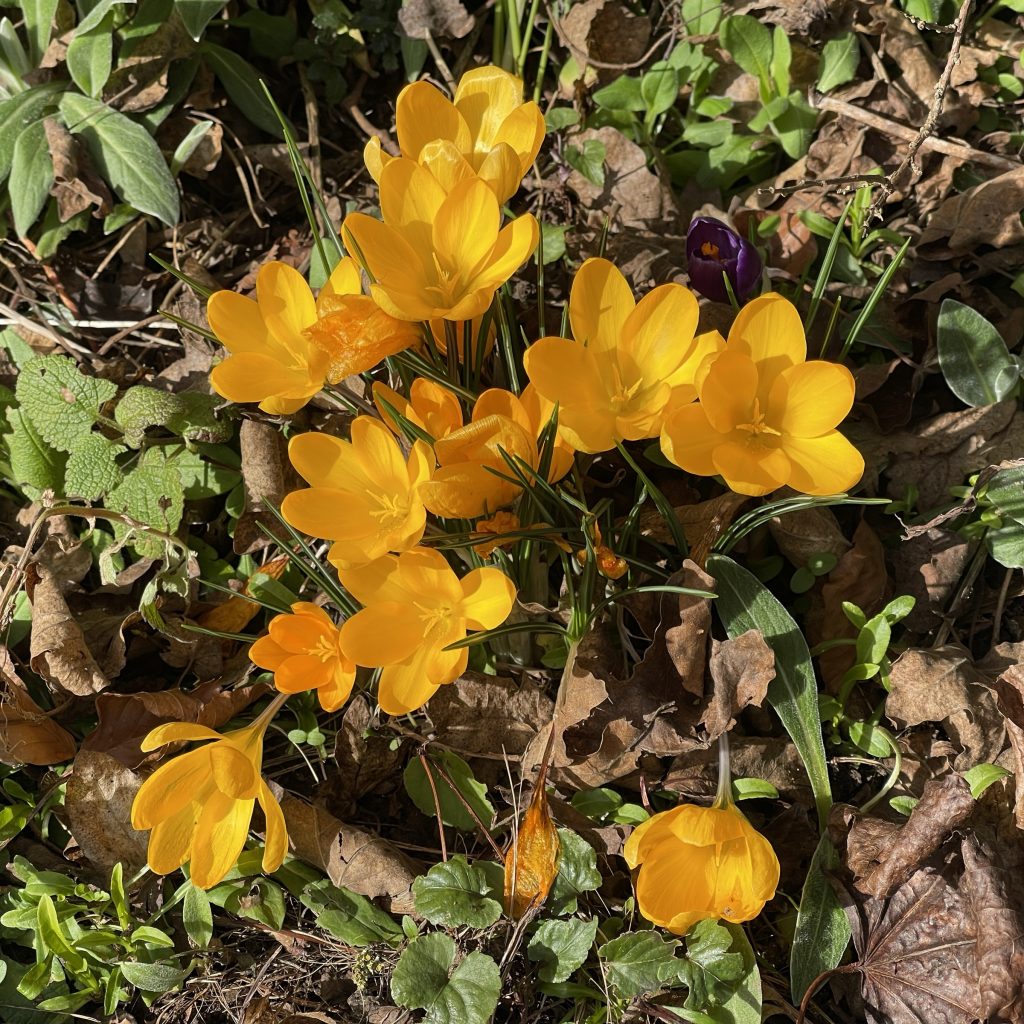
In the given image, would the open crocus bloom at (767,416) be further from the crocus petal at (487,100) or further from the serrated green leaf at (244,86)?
the serrated green leaf at (244,86)

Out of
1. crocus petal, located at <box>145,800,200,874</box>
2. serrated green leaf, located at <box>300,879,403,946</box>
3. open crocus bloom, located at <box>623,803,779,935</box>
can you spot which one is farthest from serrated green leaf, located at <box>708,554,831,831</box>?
crocus petal, located at <box>145,800,200,874</box>

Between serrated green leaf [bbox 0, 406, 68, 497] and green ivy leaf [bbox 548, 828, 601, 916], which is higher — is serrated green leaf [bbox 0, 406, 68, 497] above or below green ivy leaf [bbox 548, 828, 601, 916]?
above

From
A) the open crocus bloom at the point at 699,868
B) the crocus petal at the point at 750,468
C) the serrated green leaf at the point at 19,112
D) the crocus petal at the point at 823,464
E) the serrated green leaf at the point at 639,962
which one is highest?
the serrated green leaf at the point at 19,112

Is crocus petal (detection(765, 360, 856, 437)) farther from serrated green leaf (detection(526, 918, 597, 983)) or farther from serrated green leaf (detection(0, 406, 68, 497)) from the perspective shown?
serrated green leaf (detection(0, 406, 68, 497))

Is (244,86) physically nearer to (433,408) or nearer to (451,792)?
(433,408)

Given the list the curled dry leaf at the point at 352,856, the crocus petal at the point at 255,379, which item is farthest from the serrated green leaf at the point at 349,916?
the crocus petal at the point at 255,379
